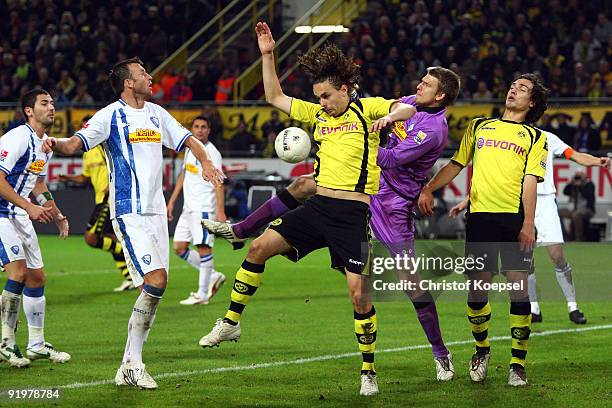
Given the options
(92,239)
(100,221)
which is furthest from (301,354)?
(92,239)

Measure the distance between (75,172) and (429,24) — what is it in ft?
31.7

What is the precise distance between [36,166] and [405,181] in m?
3.17

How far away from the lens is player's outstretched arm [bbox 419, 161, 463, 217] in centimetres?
856

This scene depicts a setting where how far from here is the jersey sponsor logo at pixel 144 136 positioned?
823 cm

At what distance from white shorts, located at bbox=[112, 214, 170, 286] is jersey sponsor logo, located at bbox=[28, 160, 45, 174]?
1.41 m

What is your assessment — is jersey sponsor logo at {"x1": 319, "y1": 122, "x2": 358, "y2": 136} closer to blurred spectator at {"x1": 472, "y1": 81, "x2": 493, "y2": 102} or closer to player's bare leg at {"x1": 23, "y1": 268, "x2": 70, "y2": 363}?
player's bare leg at {"x1": 23, "y1": 268, "x2": 70, "y2": 363}

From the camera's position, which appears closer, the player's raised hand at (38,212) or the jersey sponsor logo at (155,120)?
the jersey sponsor logo at (155,120)

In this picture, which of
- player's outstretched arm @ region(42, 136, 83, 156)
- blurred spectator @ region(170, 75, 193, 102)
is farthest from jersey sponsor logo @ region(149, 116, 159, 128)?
blurred spectator @ region(170, 75, 193, 102)

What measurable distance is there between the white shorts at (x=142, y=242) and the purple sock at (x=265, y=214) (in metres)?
0.99

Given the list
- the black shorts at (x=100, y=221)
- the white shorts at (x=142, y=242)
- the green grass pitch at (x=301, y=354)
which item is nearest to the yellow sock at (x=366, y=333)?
the green grass pitch at (x=301, y=354)

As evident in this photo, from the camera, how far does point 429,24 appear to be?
2784 cm

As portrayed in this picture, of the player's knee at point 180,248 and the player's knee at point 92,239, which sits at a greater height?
the player's knee at point 180,248

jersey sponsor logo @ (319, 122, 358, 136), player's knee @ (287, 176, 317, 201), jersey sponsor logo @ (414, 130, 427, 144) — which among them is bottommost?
player's knee @ (287, 176, 317, 201)

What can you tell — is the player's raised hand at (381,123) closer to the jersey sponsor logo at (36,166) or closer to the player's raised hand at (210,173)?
the player's raised hand at (210,173)
